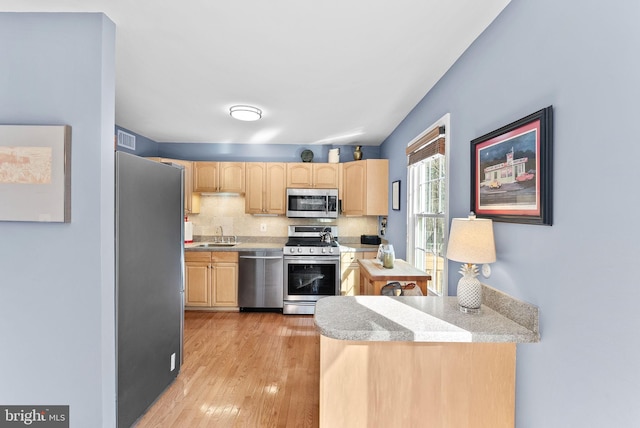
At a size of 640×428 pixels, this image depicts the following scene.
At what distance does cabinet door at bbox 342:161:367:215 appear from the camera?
4258 mm

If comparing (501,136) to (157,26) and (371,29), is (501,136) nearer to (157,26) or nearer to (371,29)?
(371,29)

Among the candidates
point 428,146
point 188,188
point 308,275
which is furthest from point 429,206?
point 188,188

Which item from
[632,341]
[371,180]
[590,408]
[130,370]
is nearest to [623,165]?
[632,341]

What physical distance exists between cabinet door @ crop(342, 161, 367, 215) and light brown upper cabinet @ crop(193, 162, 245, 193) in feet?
5.29

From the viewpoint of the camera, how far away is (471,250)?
145cm

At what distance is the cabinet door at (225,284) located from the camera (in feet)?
13.3

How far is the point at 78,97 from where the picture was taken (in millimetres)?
1640

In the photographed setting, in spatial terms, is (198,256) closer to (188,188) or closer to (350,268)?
(188,188)

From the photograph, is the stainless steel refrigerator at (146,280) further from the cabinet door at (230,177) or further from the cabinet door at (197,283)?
the cabinet door at (230,177)

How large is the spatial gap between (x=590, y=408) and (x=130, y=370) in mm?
2371

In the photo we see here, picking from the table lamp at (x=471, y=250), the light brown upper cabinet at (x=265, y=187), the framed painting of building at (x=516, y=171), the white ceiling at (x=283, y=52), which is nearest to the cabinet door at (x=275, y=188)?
the light brown upper cabinet at (x=265, y=187)

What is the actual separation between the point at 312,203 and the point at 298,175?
0.49 metres

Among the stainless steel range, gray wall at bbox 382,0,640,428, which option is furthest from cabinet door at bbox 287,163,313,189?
gray wall at bbox 382,0,640,428

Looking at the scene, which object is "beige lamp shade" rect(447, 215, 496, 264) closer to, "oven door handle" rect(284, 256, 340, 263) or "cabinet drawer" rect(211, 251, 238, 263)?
"oven door handle" rect(284, 256, 340, 263)
